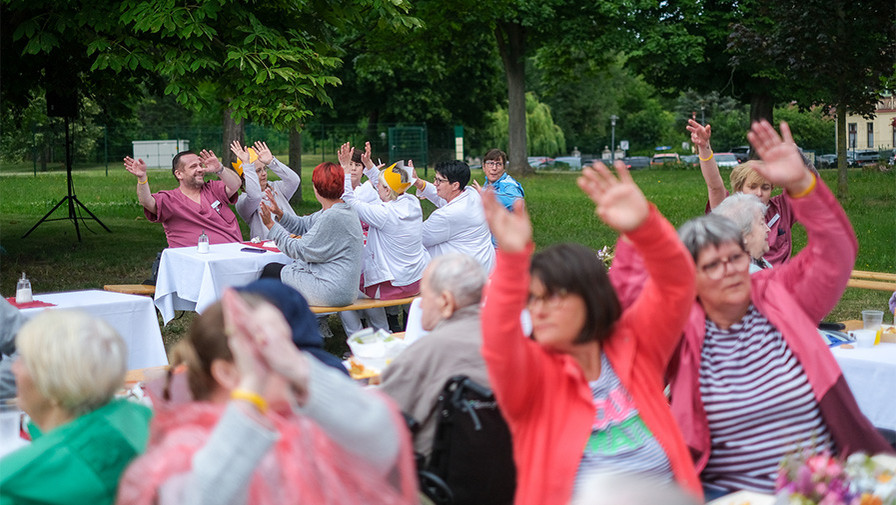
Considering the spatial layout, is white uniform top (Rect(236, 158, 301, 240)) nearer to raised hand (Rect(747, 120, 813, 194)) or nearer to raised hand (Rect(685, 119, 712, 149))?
raised hand (Rect(685, 119, 712, 149))

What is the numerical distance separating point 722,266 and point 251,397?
179 centimetres

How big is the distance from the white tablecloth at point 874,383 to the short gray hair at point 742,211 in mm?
780

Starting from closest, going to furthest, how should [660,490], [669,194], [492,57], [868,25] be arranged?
[660,490], [868,25], [669,194], [492,57]

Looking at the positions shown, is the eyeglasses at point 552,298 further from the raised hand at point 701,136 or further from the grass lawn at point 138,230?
the grass lawn at point 138,230

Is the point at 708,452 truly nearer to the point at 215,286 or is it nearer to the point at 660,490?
the point at 660,490

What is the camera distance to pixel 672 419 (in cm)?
284

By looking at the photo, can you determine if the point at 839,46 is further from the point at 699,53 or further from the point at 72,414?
the point at 72,414

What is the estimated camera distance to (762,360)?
3029 mm

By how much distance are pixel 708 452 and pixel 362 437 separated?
151 cm

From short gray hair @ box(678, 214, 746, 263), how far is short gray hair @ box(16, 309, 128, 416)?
6.01 feet

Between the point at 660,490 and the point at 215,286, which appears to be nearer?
the point at 660,490

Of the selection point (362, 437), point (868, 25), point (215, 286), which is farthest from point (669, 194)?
point (362, 437)

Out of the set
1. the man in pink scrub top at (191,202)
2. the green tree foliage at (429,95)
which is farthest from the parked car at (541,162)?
the man in pink scrub top at (191,202)

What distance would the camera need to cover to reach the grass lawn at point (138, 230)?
1124cm
